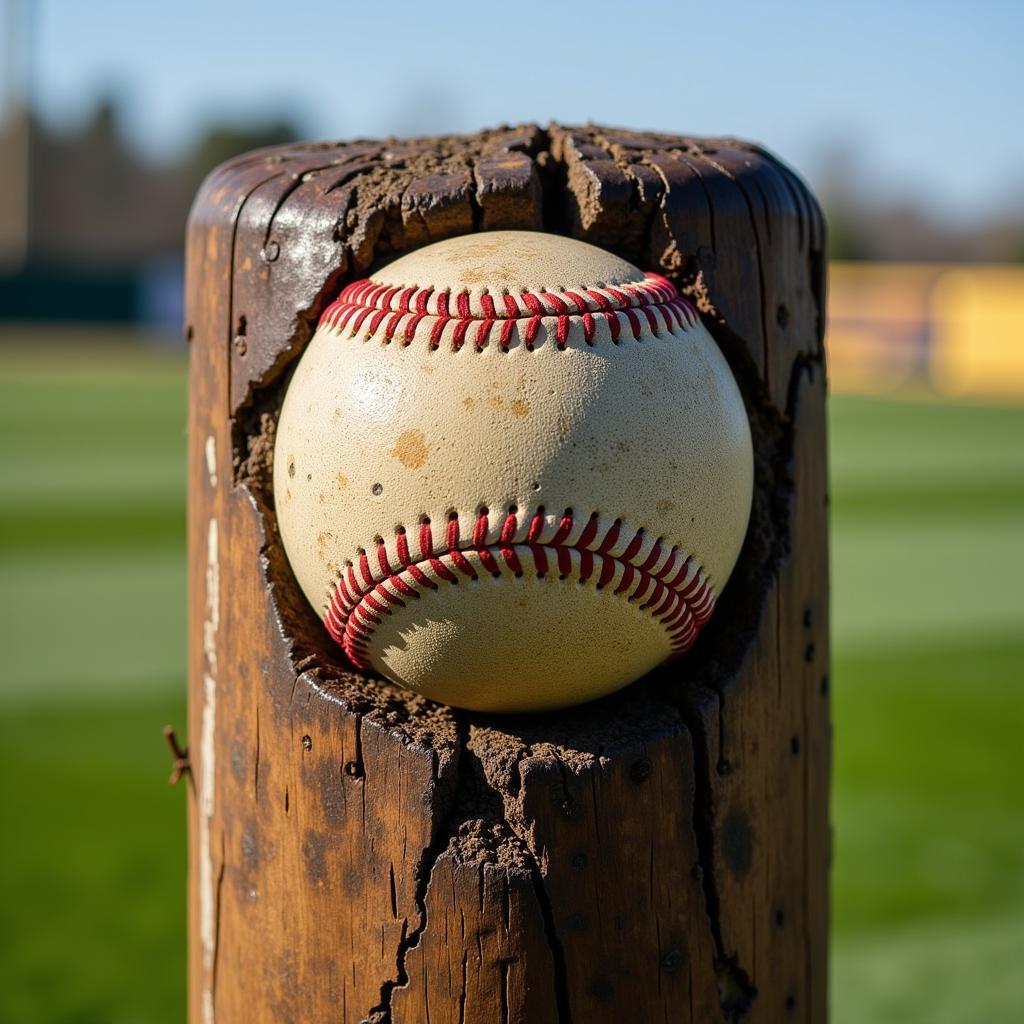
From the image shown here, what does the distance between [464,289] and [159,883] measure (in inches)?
99.3

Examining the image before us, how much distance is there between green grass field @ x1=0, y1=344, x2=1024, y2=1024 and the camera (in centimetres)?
300

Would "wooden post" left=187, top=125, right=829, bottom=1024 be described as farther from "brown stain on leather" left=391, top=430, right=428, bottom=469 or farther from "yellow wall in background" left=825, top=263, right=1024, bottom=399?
"yellow wall in background" left=825, top=263, right=1024, bottom=399

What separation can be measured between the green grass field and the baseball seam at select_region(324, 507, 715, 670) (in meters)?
1.82

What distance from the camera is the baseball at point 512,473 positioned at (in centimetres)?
133

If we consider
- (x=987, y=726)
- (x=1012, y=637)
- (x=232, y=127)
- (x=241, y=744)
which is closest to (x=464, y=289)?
(x=241, y=744)

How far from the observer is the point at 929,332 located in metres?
22.5

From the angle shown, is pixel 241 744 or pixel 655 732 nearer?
pixel 655 732

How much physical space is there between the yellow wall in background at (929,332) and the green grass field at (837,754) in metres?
12.1

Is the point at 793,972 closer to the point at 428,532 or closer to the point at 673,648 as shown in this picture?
the point at 673,648

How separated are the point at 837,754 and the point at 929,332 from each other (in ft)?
64.1

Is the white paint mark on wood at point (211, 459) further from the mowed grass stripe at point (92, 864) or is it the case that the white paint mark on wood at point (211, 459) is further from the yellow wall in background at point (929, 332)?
the yellow wall in background at point (929, 332)

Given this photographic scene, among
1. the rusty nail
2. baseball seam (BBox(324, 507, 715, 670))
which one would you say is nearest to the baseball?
baseball seam (BBox(324, 507, 715, 670))

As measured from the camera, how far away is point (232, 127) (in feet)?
119

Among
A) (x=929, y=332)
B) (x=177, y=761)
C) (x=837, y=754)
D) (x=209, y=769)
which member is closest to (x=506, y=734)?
(x=209, y=769)
